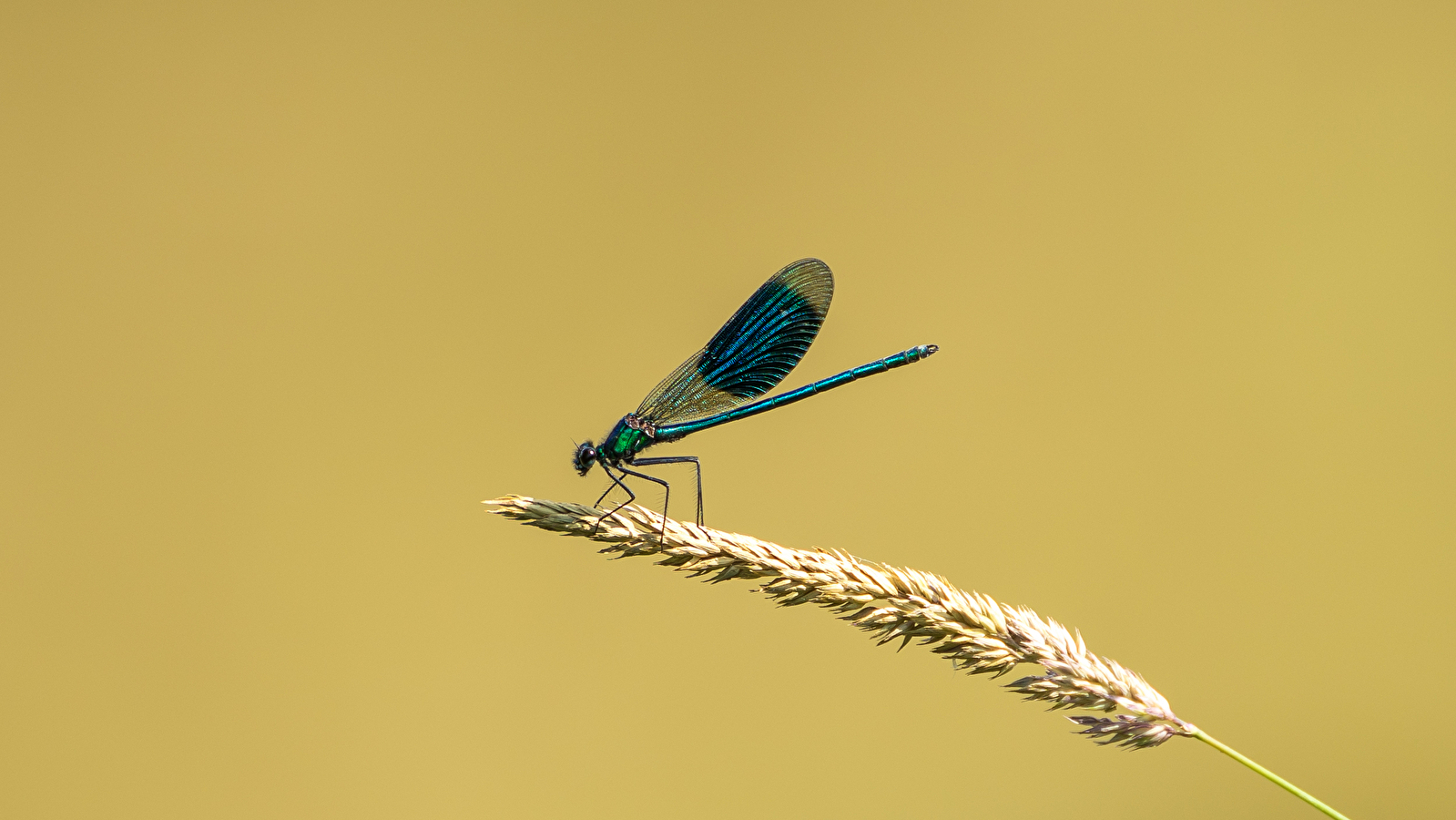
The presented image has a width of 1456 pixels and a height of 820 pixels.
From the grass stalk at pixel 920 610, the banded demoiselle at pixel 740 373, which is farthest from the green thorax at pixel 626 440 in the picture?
the grass stalk at pixel 920 610

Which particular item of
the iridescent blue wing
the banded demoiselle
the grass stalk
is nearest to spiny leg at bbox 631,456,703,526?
the banded demoiselle

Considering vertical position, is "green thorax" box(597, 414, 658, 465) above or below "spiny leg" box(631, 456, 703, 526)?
above

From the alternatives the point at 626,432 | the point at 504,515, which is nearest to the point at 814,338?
the point at 626,432

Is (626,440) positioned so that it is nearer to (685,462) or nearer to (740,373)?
(685,462)

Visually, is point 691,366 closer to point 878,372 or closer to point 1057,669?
point 878,372

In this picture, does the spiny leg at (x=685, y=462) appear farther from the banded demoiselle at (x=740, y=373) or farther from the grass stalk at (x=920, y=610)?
the grass stalk at (x=920, y=610)

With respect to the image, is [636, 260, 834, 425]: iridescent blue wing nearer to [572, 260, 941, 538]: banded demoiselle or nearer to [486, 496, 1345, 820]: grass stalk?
[572, 260, 941, 538]: banded demoiselle

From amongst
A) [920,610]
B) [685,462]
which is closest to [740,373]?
[685,462]
